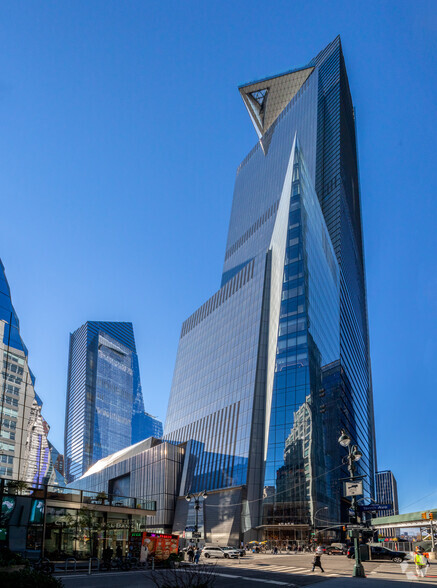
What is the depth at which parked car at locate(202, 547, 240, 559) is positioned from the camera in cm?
5350

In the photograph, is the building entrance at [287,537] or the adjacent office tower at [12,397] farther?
the building entrance at [287,537]

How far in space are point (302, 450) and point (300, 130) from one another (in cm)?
12450

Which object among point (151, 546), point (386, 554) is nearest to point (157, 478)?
point (386, 554)

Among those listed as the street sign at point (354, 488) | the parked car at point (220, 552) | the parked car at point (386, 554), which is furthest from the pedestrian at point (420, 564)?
the parked car at point (220, 552)

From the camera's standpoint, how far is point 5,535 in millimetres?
29094

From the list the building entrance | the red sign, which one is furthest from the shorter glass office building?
the red sign

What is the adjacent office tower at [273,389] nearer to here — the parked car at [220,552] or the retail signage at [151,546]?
the parked car at [220,552]

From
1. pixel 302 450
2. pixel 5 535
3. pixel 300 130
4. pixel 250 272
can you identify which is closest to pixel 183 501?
pixel 302 450

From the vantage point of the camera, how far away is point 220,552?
55.2 metres

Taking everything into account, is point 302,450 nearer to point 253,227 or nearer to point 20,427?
point 20,427

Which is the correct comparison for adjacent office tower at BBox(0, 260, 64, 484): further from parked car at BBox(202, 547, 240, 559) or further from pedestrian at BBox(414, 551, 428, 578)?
pedestrian at BBox(414, 551, 428, 578)

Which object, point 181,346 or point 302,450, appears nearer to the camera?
point 302,450

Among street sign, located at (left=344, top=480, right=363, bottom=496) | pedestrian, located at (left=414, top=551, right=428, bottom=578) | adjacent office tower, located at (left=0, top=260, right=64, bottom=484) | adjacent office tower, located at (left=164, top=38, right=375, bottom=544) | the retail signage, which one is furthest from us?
adjacent office tower, located at (left=164, top=38, right=375, bottom=544)

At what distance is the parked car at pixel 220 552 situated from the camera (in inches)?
2106
